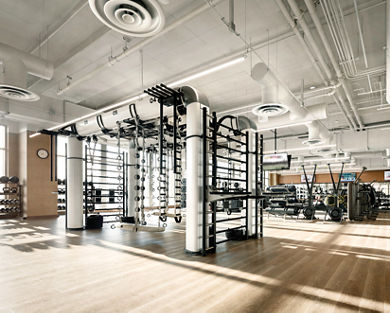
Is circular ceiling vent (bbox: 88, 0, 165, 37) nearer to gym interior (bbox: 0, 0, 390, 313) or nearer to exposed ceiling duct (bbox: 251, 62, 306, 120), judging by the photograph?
gym interior (bbox: 0, 0, 390, 313)

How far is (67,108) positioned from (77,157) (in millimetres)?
2901

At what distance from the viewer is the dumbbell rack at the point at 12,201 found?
11.1m

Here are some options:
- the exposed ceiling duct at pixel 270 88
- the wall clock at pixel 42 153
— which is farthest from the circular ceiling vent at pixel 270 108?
the wall clock at pixel 42 153

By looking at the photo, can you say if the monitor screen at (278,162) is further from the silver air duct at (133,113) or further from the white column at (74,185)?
the white column at (74,185)

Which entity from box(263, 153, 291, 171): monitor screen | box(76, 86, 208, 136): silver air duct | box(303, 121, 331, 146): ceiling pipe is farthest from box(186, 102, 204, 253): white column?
box(263, 153, 291, 171): monitor screen

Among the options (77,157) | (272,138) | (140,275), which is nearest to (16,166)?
(77,157)

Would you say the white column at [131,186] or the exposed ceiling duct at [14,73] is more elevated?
the exposed ceiling duct at [14,73]

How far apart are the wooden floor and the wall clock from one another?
737cm

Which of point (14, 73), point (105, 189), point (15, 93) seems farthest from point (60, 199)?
point (14, 73)

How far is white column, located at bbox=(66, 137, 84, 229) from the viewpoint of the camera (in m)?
7.77

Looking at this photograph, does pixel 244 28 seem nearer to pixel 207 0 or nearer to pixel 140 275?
pixel 207 0

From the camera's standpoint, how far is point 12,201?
11273 mm

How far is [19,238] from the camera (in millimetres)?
6238

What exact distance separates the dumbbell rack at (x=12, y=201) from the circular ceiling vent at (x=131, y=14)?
1091cm
